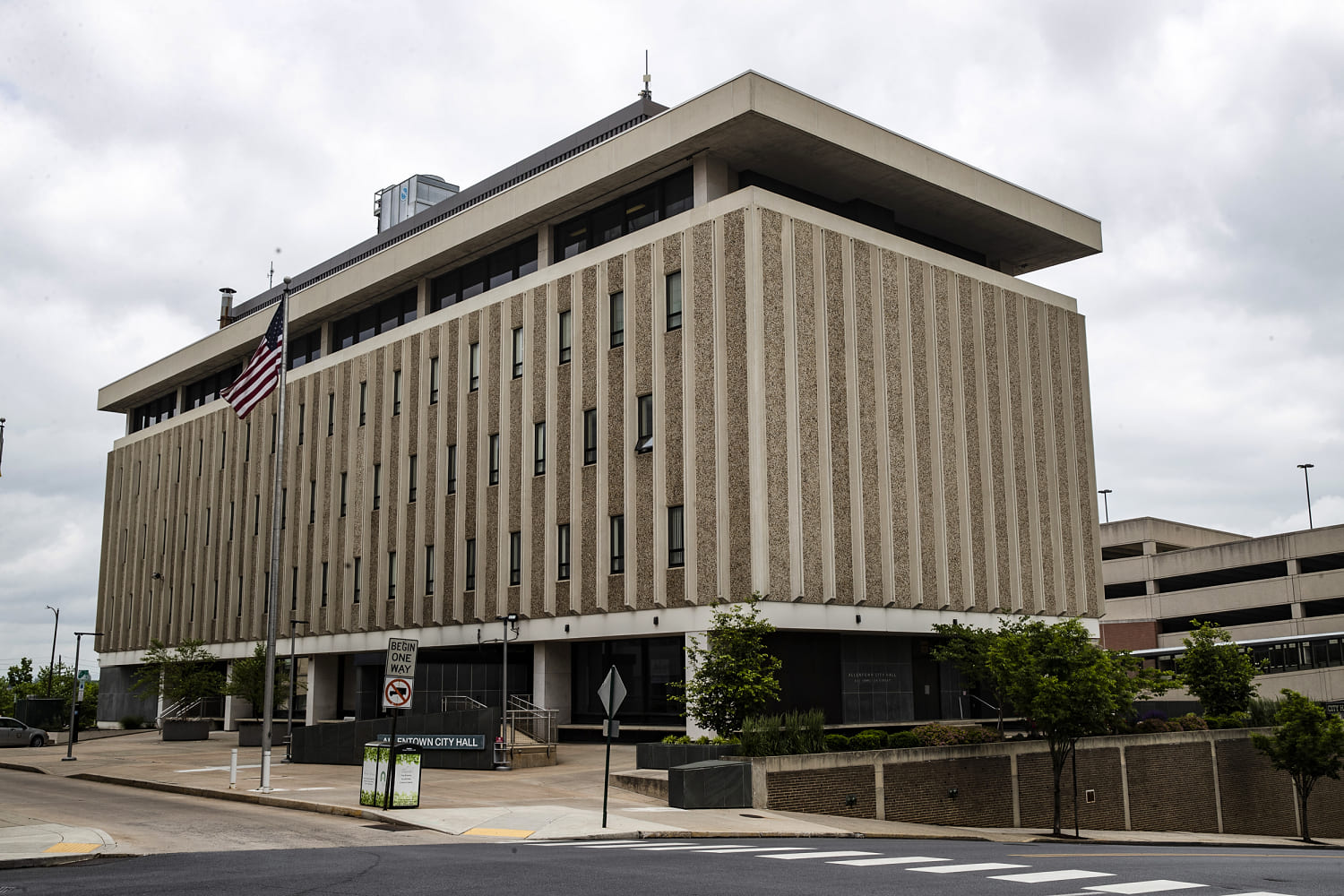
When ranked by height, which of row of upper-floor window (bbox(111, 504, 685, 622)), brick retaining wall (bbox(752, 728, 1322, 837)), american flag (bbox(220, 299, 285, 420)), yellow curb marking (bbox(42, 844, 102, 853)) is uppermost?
american flag (bbox(220, 299, 285, 420))

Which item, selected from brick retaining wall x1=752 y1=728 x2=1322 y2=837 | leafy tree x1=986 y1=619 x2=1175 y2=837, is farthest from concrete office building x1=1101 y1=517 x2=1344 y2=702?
leafy tree x1=986 y1=619 x2=1175 y2=837

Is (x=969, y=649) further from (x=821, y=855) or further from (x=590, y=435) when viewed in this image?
(x=821, y=855)

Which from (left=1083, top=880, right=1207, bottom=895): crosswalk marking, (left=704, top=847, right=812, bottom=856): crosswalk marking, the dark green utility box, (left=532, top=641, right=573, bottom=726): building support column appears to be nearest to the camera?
(left=1083, top=880, right=1207, bottom=895): crosswalk marking

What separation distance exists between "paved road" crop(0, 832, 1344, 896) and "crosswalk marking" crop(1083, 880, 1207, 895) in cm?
2

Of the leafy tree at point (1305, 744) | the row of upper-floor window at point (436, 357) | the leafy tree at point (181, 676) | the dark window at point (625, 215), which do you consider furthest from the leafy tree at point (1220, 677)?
the leafy tree at point (181, 676)

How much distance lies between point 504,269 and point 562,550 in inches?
503

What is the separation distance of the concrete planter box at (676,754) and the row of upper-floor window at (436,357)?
14.9m

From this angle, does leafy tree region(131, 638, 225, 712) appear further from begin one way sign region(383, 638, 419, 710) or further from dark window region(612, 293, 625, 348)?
begin one way sign region(383, 638, 419, 710)

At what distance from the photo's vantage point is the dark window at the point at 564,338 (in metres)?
43.9

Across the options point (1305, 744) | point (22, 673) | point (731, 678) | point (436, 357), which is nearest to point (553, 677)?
point (731, 678)

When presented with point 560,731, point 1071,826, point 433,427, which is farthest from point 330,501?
point 1071,826

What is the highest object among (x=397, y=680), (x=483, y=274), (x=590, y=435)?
(x=483, y=274)

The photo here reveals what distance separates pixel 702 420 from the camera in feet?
125

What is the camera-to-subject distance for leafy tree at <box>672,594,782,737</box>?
105 feet
